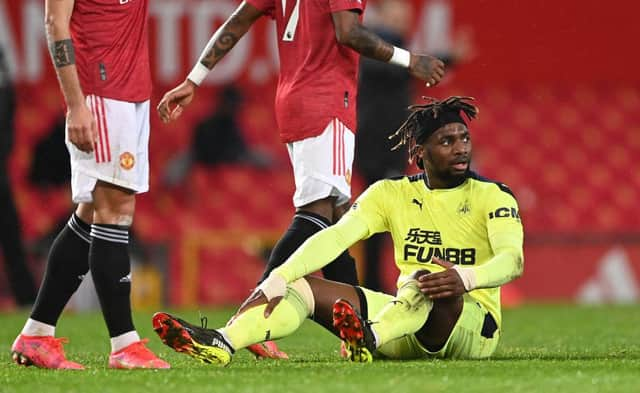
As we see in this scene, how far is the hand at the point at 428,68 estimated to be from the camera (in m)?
4.70

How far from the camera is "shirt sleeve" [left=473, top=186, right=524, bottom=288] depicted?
13.9 ft

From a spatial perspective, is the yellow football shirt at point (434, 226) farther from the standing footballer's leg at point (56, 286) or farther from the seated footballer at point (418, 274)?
the standing footballer's leg at point (56, 286)

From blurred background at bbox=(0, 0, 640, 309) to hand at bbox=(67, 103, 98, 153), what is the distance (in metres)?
4.41

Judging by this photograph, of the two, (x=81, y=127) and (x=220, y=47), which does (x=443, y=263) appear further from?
(x=220, y=47)

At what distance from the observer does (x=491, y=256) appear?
4543 mm

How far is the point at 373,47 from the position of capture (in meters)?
4.77

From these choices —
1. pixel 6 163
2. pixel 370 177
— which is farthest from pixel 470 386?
pixel 6 163

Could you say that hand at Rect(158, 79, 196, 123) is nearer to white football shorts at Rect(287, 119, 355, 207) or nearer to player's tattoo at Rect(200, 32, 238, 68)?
player's tattoo at Rect(200, 32, 238, 68)

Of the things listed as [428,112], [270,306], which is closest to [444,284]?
[270,306]

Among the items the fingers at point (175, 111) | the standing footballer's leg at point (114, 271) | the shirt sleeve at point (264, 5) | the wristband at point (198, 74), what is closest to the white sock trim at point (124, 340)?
the standing footballer's leg at point (114, 271)

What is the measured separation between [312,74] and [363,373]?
4.57ft

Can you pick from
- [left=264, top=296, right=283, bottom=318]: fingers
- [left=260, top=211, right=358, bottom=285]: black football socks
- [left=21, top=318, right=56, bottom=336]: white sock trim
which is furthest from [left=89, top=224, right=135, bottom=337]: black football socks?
[left=260, top=211, right=358, bottom=285]: black football socks

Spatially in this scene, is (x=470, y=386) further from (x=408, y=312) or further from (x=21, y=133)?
(x=21, y=133)

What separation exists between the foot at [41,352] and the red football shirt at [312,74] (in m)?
1.13
